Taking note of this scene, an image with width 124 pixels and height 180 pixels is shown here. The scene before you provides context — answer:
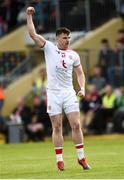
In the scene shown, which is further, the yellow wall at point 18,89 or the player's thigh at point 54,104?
the yellow wall at point 18,89

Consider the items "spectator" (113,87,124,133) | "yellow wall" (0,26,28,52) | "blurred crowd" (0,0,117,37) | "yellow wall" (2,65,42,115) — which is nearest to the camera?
"spectator" (113,87,124,133)

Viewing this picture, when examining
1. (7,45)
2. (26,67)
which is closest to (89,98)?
(26,67)

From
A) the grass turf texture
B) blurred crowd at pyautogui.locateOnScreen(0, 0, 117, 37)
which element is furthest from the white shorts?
blurred crowd at pyautogui.locateOnScreen(0, 0, 117, 37)

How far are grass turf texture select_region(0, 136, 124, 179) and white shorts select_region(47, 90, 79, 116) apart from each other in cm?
109

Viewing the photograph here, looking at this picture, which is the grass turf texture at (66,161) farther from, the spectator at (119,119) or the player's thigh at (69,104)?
the player's thigh at (69,104)

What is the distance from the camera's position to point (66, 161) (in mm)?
18484

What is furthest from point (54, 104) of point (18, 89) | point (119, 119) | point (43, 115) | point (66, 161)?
point (18, 89)

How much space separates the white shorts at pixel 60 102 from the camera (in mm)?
15750

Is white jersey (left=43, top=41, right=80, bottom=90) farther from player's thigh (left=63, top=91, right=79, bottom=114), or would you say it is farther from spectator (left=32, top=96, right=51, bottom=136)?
spectator (left=32, top=96, right=51, bottom=136)

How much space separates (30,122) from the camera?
30016 mm

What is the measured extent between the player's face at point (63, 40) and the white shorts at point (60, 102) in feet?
2.66

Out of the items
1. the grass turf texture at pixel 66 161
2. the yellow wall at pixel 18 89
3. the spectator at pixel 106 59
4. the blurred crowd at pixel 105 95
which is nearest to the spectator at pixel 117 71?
the blurred crowd at pixel 105 95

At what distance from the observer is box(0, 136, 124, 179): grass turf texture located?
14750 millimetres

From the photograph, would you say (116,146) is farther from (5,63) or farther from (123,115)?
(5,63)
